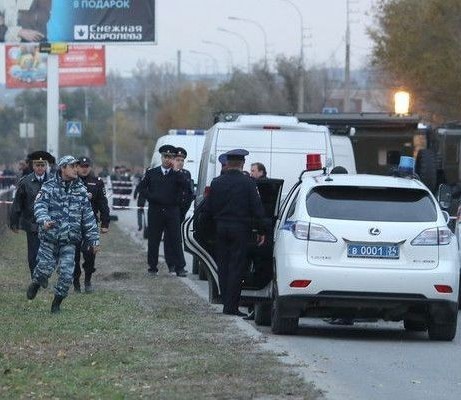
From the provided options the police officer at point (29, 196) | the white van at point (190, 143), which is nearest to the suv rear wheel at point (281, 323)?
the police officer at point (29, 196)

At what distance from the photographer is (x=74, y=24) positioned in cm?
4344

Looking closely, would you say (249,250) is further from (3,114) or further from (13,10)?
(3,114)

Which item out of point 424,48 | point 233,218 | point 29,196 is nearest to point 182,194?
point 29,196

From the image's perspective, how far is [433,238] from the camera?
15000mm

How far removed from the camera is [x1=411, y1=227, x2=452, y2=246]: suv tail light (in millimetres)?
14953

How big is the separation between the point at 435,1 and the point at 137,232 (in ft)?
33.2

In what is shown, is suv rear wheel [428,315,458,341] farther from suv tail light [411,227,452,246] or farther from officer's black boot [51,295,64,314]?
officer's black boot [51,295,64,314]

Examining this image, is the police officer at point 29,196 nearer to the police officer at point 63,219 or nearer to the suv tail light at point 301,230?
the police officer at point 63,219

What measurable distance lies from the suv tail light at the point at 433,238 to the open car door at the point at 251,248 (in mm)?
2169

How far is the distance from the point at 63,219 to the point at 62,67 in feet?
187

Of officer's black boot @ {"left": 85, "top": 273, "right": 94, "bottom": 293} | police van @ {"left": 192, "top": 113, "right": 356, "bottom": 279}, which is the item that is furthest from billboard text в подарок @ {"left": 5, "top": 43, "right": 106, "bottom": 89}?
officer's black boot @ {"left": 85, "top": 273, "right": 94, "bottom": 293}

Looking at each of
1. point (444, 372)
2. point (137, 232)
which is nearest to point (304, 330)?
point (444, 372)

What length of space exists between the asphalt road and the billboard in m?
26.2

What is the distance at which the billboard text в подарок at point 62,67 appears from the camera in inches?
2750
